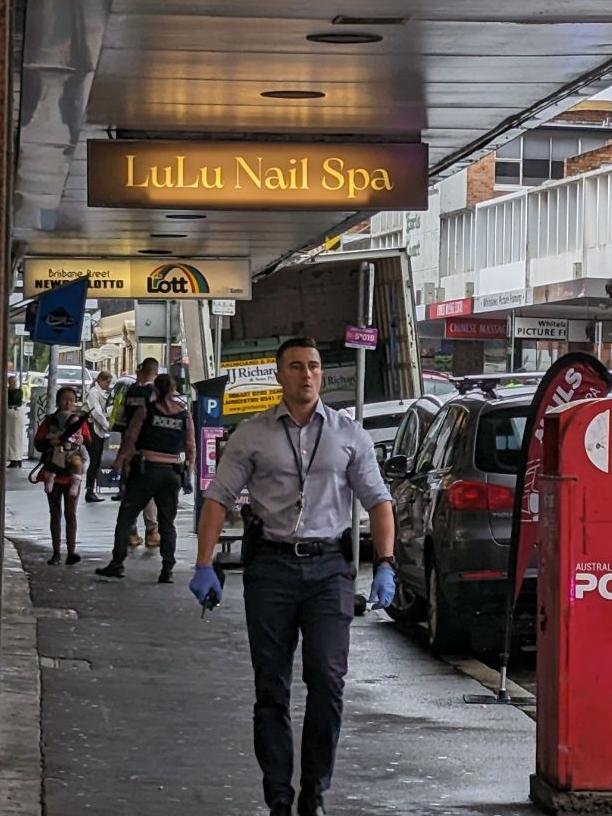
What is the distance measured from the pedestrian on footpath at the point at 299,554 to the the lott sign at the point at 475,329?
41241 millimetres

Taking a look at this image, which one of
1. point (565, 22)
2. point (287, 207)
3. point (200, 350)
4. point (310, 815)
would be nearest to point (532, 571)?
point (287, 207)

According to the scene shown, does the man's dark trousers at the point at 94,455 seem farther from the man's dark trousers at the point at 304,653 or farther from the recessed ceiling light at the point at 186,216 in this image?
the man's dark trousers at the point at 304,653

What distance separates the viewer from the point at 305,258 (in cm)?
2498

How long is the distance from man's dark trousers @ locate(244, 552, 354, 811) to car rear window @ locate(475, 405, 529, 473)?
16.1 feet

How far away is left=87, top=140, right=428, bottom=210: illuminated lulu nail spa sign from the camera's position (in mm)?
11938

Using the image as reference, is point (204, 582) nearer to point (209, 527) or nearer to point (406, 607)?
point (209, 527)

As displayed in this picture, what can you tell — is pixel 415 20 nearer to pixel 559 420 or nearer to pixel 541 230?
pixel 559 420

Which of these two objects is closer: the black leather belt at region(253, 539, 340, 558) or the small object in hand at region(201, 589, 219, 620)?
the black leather belt at region(253, 539, 340, 558)

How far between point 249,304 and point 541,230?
21575mm

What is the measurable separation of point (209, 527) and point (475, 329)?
42148 mm

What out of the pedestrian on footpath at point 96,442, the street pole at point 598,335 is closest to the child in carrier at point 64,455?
the pedestrian on footpath at point 96,442

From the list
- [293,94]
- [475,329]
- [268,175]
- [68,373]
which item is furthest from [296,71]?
[68,373]

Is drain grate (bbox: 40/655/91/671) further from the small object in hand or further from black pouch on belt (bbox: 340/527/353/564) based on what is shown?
black pouch on belt (bbox: 340/527/353/564)

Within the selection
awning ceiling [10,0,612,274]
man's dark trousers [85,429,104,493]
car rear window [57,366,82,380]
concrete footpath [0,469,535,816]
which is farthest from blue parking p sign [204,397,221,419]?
car rear window [57,366,82,380]
